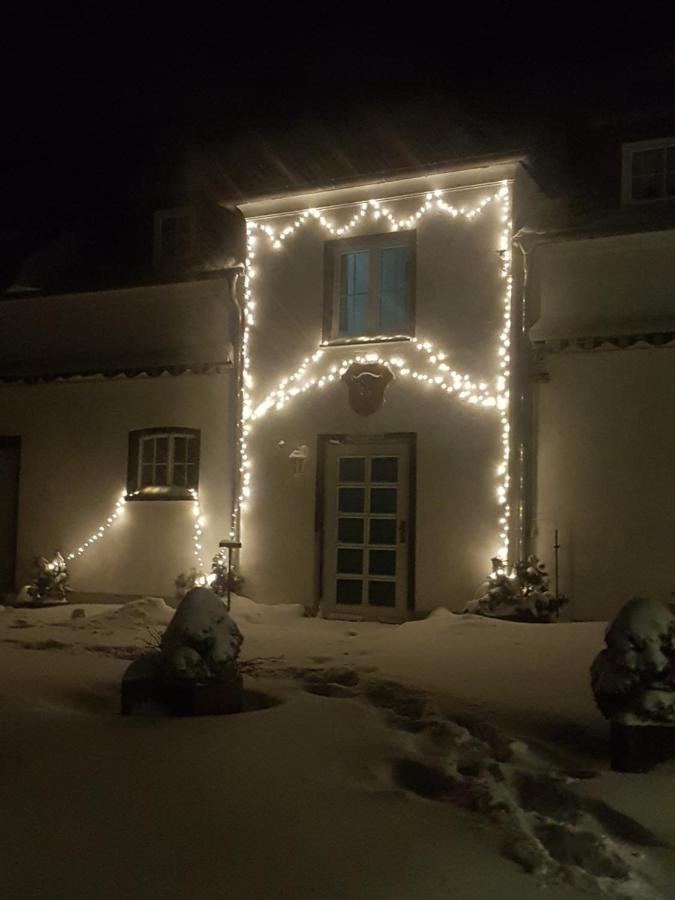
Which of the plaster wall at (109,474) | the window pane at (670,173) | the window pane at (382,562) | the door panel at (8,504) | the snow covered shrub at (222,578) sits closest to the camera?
the window pane at (670,173)

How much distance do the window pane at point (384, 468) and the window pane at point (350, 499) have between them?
0.88ft

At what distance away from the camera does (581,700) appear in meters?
6.11

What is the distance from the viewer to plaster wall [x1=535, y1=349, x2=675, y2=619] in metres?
9.95

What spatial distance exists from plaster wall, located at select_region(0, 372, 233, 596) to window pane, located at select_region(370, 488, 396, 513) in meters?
2.06

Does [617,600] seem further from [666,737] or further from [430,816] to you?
[430,816]

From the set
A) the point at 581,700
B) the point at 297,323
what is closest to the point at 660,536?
the point at 581,700

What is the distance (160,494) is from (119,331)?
113 inches

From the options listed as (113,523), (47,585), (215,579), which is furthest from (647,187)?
(47,585)

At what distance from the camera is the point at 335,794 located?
13.8ft

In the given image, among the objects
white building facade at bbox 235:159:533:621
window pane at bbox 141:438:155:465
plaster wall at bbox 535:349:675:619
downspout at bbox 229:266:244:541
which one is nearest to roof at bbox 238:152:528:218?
white building facade at bbox 235:159:533:621

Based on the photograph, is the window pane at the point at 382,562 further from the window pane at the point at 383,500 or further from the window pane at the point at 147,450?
the window pane at the point at 147,450

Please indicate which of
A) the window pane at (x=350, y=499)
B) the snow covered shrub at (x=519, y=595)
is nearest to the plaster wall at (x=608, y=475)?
the snow covered shrub at (x=519, y=595)

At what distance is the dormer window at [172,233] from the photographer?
1406 centimetres

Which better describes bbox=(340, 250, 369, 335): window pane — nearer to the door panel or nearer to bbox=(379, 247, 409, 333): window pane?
bbox=(379, 247, 409, 333): window pane
